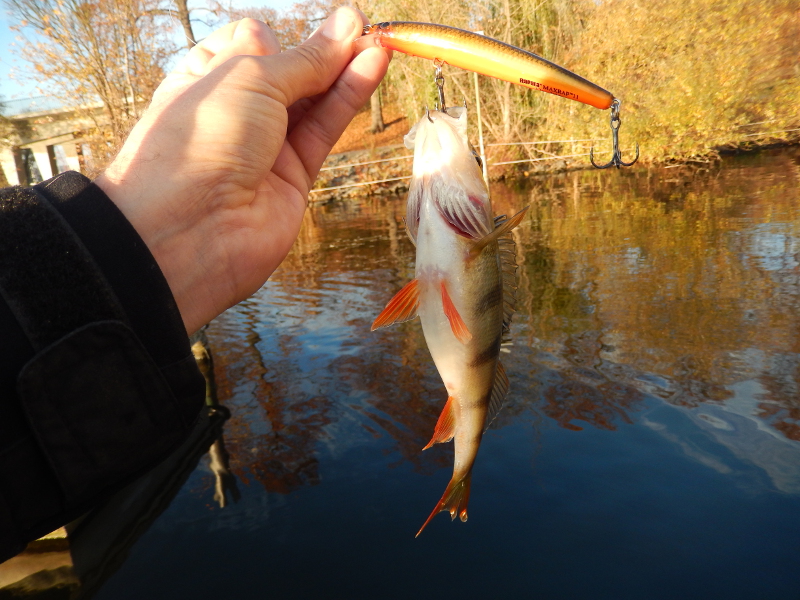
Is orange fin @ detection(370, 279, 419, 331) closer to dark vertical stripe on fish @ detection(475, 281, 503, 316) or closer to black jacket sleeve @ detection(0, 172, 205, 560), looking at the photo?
dark vertical stripe on fish @ detection(475, 281, 503, 316)

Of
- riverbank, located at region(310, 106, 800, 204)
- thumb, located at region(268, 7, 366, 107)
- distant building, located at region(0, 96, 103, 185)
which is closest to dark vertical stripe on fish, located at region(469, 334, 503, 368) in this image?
thumb, located at region(268, 7, 366, 107)

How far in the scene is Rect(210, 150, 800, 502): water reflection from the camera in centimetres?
676

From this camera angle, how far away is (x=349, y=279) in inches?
562

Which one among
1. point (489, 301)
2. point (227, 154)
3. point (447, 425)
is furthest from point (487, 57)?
point (447, 425)

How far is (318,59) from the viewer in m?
2.84

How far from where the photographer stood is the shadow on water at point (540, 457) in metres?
4.90

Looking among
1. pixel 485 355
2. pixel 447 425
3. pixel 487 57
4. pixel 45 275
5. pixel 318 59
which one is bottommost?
pixel 447 425

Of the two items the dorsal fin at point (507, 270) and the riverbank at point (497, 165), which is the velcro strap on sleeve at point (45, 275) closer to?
the dorsal fin at point (507, 270)

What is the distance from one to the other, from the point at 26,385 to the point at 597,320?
902cm

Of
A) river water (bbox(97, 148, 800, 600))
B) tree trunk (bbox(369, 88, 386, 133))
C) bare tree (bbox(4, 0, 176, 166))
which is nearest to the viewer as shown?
river water (bbox(97, 148, 800, 600))

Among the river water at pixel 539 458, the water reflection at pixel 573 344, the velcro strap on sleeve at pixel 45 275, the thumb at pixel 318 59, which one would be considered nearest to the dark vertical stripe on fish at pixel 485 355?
the velcro strap on sleeve at pixel 45 275

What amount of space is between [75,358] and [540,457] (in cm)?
531

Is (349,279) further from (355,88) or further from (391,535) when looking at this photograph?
(355,88)

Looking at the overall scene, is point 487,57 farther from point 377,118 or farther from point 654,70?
point 377,118
